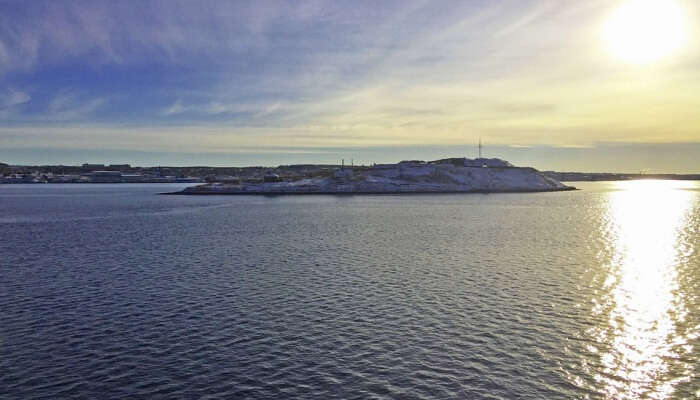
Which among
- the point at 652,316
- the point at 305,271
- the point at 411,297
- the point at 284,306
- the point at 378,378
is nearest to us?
the point at 378,378

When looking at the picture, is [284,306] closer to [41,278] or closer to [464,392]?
[464,392]

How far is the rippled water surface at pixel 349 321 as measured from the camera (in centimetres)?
1894

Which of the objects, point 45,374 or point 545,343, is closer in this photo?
point 45,374

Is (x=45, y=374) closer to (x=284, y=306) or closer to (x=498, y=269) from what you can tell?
(x=284, y=306)

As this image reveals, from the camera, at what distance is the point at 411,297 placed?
31.8m

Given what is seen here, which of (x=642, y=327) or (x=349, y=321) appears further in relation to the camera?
(x=349, y=321)

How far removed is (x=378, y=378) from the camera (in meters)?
19.3

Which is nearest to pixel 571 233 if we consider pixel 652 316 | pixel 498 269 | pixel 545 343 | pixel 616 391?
pixel 498 269

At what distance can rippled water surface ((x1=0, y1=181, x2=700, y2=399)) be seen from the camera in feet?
62.1

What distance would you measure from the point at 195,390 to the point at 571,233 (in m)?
63.7

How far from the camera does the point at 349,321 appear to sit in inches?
1043

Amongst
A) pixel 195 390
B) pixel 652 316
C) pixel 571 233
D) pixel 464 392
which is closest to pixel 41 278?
pixel 195 390

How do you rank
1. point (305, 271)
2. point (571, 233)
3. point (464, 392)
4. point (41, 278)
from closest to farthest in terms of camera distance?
point (464, 392), point (41, 278), point (305, 271), point (571, 233)

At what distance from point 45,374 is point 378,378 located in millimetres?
14318
